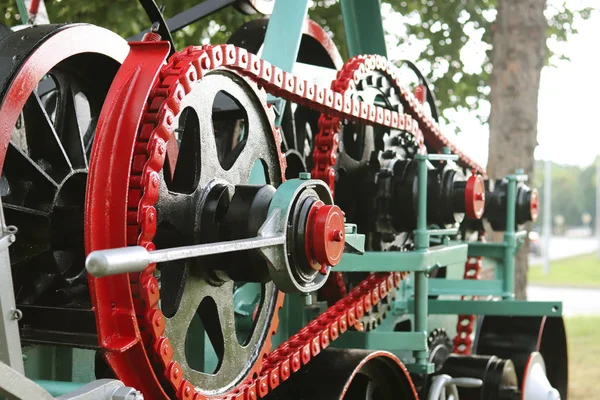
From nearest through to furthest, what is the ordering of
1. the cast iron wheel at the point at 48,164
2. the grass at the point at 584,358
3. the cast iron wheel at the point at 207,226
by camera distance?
the cast iron wheel at the point at 207,226
the cast iron wheel at the point at 48,164
the grass at the point at 584,358

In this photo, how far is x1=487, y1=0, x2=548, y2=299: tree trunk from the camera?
8727 mm

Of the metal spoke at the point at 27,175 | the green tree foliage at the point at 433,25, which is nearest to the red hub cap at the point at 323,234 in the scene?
the metal spoke at the point at 27,175

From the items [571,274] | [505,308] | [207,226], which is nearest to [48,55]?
[207,226]

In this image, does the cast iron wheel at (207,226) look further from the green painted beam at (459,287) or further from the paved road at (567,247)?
the paved road at (567,247)

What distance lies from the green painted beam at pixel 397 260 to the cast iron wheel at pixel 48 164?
0.99 m

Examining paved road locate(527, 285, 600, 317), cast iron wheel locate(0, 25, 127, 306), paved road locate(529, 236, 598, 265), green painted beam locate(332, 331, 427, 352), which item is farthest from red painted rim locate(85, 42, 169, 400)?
paved road locate(529, 236, 598, 265)

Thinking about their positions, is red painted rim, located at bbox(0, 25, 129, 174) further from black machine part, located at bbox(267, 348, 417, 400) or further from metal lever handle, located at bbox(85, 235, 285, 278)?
black machine part, located at bbox(267, 348, 417, 400)

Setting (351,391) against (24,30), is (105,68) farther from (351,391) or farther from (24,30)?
(351,391)

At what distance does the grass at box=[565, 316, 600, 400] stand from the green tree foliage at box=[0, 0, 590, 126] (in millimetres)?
2976

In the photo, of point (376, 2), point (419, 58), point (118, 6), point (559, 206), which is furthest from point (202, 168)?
point (559, 206)

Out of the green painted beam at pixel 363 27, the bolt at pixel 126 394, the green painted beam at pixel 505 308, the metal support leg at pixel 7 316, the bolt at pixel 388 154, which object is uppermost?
the green painted beam at pixel 363 27

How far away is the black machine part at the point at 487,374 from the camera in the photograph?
458cm

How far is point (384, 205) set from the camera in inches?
169

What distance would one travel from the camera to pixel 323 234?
2719 millimetres
